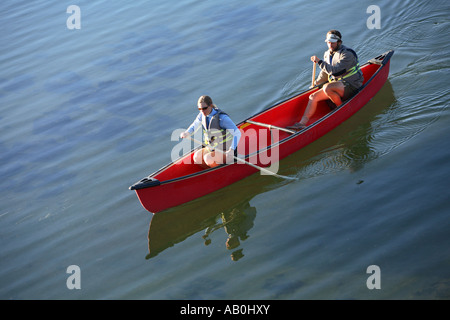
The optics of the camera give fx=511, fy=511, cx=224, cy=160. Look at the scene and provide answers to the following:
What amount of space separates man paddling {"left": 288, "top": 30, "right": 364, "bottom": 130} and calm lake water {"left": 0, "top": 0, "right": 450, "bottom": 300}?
1.87 ft

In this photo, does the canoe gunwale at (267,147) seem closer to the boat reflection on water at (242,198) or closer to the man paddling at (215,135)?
the man paddling at (215,135)

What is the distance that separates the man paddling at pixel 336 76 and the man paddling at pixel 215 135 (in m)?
1.67

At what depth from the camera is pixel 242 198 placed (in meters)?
8.12

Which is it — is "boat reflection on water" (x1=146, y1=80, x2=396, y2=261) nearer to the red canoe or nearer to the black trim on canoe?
the red canoe

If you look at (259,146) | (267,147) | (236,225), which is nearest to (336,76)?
(259,146)

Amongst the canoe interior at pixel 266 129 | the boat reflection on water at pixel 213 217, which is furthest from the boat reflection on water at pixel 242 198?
the canoe interior at pixel 266 129

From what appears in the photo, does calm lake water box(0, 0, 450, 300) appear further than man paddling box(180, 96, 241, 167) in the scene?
No

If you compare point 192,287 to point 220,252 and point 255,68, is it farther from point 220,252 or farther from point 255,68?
point 255,68

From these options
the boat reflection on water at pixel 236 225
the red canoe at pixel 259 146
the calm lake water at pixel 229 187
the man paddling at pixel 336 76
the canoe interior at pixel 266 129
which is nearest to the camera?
the calm lake water at pixel 229 187

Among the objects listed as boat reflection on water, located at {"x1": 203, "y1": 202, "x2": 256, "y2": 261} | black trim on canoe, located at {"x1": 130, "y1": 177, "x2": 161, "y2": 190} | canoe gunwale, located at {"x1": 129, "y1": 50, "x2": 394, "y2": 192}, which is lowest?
boat reflection on water, located at {"x1": 203, "y1": 202, "x2": 256, "y2": 261}

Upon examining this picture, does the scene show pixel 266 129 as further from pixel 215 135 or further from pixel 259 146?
pixel 215 135

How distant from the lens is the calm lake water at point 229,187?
21.7 feet

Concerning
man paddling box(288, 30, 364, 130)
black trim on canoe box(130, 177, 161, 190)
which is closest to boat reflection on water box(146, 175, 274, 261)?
black trim on canoe box(130, 177, 161, 190)

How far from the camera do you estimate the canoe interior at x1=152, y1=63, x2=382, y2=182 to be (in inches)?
320
